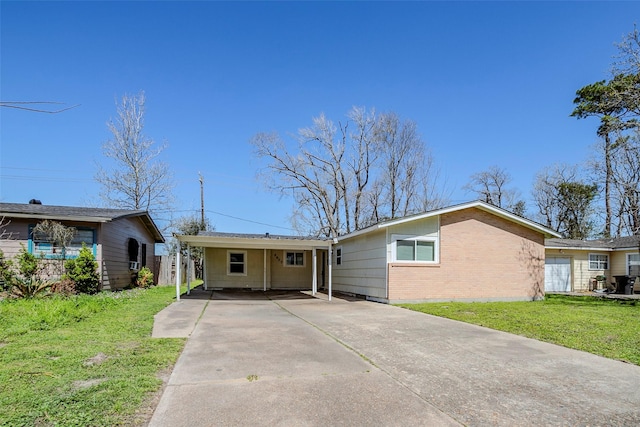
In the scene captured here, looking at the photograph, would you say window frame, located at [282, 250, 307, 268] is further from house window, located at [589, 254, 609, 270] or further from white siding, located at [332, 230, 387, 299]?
house window, located at [589, 254, 609, 270]

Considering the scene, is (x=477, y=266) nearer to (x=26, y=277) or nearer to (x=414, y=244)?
(x=414, y=244)

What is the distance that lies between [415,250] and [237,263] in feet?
31.4

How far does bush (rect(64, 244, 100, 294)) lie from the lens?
1267 centimetres

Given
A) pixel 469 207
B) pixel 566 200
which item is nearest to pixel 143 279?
pixel 469 207

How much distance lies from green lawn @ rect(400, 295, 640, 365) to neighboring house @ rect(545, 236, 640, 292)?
9856mm

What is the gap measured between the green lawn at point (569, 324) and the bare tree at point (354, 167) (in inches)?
679

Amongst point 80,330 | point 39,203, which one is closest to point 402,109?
point 39,203

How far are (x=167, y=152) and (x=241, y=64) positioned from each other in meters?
12.2

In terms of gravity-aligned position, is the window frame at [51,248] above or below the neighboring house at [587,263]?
above

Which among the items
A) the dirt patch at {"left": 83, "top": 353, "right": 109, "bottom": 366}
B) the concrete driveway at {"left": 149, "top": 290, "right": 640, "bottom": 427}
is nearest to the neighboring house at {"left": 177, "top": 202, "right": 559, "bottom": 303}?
the concrete driveway at {"left": 149, "top": 290, "right": 640, "bottom": 427}

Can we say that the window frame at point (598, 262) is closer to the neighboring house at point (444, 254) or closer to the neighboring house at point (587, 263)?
the neighboring house at point (587, 263)

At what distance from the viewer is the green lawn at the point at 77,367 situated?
3.19 metres

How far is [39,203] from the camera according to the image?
16547 mm

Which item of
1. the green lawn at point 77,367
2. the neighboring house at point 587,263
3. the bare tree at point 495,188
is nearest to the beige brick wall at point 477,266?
the neighboring house at point 587,263
